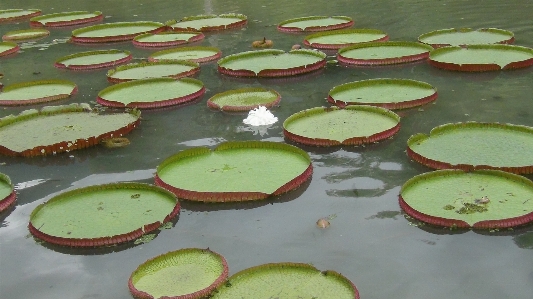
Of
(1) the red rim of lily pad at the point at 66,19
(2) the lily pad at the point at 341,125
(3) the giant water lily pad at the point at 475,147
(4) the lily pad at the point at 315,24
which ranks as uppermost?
(3) the giant water lily pad at the point at 475,147

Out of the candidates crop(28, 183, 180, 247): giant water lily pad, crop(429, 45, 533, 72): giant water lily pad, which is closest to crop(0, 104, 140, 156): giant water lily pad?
crop(28, 183, 180, 247): giant water lily pad

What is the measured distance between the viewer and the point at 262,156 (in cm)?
529

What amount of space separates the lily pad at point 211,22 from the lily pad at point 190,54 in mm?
1612

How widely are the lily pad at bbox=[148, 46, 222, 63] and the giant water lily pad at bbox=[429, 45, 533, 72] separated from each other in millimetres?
3041

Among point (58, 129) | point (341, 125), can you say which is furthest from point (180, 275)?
point (58, 129)

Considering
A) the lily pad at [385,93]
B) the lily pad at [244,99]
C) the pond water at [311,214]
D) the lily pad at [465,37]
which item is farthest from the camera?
the lily pad at [465,37]

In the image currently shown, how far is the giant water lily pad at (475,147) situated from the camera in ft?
16.1

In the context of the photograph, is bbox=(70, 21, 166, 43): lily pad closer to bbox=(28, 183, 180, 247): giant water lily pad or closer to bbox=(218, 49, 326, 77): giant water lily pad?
bbox=(218, 49, 326, 77): giant water lily pad

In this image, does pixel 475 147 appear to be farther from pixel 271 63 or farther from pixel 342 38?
pixel 342 38

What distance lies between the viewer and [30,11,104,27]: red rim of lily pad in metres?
12.5

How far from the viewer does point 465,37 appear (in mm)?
9039

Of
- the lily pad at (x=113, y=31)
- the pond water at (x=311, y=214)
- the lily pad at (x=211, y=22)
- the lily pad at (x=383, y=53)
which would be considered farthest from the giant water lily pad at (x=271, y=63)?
the lily pad at (x=113, y=31)

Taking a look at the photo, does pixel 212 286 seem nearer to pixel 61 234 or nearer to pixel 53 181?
pixel 61 234

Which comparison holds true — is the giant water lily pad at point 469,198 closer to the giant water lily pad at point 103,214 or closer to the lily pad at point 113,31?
the giant water lily pad at point 103,214
